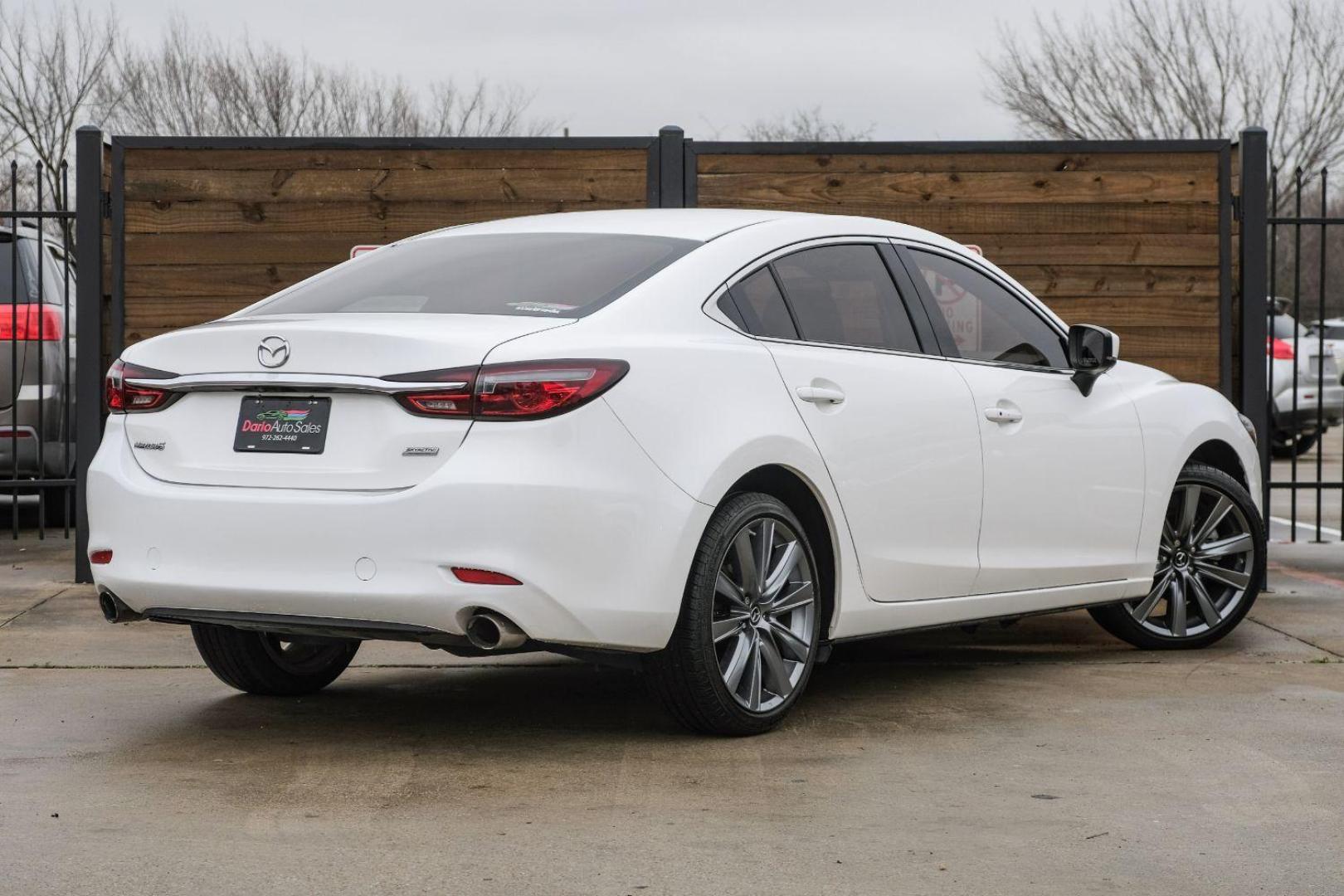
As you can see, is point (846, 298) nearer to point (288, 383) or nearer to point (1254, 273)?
point (288, 383)

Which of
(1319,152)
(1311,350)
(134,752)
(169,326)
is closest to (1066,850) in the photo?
(134,752)

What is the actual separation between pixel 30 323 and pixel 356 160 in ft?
8.38

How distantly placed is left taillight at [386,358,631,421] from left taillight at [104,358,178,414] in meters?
0.78

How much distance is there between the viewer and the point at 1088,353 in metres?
6.62

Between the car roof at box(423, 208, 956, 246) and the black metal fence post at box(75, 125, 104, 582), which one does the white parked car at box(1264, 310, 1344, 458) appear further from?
the car roof at box(423, 208, 956, 246)

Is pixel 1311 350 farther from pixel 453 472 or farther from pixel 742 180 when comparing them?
pixel 453 472

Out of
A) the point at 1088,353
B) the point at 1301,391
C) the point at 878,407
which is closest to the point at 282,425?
the point at 878,407

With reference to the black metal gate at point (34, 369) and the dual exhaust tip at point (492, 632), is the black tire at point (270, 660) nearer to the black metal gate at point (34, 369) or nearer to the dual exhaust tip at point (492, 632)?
the dual exhaust tip at point (492, 632)

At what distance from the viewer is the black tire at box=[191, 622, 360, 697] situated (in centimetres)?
585

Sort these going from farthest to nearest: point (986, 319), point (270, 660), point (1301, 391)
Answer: point (1301, 391)
point (986, 319)
point (270, 660)

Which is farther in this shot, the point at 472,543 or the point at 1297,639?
the point at 1297,639

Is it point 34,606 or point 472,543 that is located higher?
point 472,543

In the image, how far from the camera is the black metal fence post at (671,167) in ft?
29.0

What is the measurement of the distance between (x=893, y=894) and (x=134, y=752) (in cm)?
240
